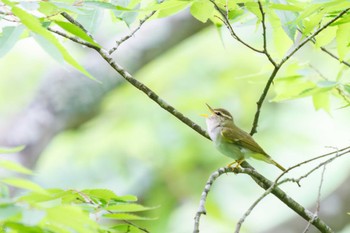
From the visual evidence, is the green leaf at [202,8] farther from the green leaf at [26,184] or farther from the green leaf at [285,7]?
the green leaf at [26,184]

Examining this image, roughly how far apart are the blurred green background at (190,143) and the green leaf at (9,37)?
4.51 metres

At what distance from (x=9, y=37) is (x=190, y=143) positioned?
18.3ft

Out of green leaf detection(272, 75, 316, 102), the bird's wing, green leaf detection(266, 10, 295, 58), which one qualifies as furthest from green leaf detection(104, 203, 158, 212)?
the bird's wing

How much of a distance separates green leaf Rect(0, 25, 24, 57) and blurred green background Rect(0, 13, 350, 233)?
4.51m

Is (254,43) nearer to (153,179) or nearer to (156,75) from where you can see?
(156,75)

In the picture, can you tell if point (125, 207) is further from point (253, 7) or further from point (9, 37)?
point (253, 7)

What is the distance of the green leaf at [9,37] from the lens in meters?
1.55

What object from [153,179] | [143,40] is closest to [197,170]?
Result: [153,179]

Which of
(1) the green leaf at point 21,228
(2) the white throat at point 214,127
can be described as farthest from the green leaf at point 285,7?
(2) the white throat at point 214,127

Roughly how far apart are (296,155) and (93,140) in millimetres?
2306

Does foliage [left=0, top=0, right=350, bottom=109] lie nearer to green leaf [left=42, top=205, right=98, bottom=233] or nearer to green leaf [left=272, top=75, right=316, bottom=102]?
green leaf [left=272, top=75, right=316, bottom=102]

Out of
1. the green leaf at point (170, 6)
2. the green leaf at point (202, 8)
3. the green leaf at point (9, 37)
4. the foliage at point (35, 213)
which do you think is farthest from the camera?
the green leaf at point (202, 8)

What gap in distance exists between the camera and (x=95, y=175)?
7.06 meters

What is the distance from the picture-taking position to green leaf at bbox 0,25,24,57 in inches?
60.9
